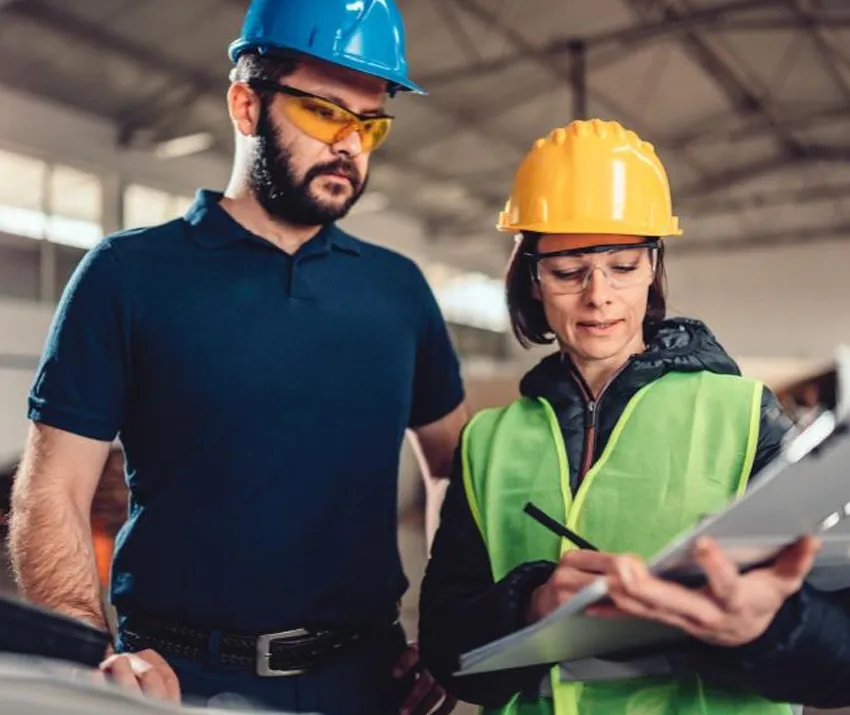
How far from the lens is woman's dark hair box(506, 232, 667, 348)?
1.22m

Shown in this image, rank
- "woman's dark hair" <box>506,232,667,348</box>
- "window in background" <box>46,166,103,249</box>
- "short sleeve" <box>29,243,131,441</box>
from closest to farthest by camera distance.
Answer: "woman's dark hair" <box>506,232,667,348</box>, "short sleeve" <box>29,243,131,441</box>, "window in background" <box>46,166,103,249</box>

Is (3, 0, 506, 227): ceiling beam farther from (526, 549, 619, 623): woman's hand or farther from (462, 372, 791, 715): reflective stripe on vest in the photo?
(526, 549, 619, 623): woman's hand

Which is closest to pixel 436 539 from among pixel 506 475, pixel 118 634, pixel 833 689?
pixel 506 475

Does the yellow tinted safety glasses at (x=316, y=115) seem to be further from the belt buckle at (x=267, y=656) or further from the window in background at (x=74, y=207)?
the window in background at (x=74, y=207)

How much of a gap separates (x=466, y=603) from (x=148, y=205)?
7926mm

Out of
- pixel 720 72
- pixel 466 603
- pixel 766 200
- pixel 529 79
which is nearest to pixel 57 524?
pixel 466 603

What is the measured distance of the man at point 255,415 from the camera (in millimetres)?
1346

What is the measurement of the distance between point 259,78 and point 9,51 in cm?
606

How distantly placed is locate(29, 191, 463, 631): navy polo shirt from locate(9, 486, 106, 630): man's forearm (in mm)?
108

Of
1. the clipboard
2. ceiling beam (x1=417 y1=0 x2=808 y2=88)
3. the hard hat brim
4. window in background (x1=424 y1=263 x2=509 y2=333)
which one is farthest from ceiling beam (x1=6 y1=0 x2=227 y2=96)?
the clipboard

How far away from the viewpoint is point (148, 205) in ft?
27.3

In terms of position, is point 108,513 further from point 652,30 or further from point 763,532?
point 652,30

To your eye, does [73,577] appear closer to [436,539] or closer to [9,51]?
[436,539]

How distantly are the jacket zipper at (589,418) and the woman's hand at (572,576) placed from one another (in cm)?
22
